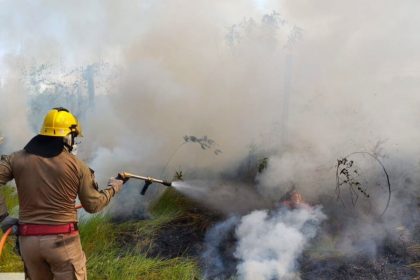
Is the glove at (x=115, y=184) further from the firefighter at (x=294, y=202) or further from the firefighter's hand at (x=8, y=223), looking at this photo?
the firefighter at (x=294, y=202)

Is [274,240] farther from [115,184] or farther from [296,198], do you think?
[115,184]

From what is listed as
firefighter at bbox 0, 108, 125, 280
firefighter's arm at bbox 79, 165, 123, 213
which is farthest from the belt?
firefighter's arm at bbox 79, 165, 123, 213

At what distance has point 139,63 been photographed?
315 inches

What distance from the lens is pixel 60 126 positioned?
3.06 metres

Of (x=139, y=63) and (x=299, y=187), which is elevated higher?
(x=139, y=63)

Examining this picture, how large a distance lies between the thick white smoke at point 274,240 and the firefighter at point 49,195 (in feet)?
6.70

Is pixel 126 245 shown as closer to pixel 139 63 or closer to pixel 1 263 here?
pixel 1 263

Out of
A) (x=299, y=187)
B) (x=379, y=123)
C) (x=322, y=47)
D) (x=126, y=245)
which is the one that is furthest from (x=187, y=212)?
(x=322, y=47)

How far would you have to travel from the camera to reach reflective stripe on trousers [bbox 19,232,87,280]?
118 inches

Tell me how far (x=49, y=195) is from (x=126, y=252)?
2198 millimetres

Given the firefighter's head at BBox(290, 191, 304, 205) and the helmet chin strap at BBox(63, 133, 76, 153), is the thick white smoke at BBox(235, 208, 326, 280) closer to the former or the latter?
the firefighter's head at BBox(290, 191, 304, 205)

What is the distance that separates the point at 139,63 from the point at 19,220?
5.31 meters

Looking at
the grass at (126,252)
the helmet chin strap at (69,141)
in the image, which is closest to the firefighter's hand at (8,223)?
the helmet chin strap at (69,141)

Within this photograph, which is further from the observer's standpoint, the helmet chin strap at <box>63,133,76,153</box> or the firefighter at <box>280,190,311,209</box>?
the firefighter at <box>280,190,311,209</box>
